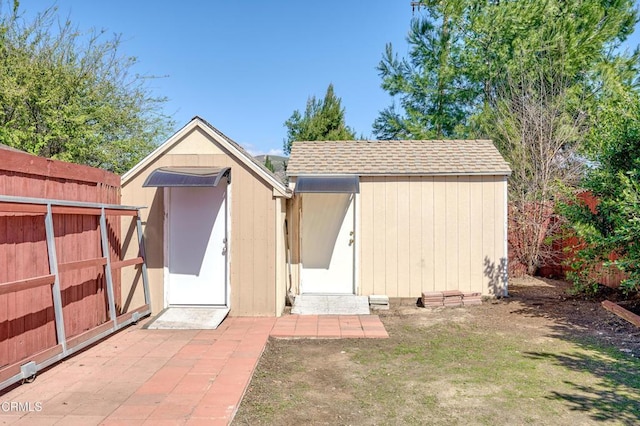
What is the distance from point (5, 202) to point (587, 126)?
14125 millimetres

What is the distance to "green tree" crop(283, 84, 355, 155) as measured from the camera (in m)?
21.2

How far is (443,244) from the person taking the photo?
24.6ft

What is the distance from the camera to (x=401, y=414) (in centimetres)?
325

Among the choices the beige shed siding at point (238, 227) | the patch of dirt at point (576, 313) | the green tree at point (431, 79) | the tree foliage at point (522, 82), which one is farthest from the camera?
the green tree at point (431, 79)

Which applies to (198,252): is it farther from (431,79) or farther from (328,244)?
(431,79)

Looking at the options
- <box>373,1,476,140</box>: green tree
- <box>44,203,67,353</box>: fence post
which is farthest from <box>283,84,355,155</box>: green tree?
<box>44,203,67,353</box>: fence post

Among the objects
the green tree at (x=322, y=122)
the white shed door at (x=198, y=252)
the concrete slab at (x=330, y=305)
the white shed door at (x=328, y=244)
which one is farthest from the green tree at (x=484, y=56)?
the white shed door at (x=198, y=252)

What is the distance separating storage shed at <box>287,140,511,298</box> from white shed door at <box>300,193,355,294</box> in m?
0.02

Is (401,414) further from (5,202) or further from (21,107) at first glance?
(21,107)

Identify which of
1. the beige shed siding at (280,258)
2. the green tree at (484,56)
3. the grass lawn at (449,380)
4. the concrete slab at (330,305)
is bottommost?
the grass lawn at (449,380)

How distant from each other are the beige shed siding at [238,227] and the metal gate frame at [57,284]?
451mm

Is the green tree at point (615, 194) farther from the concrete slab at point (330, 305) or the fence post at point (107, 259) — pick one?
the fence post at point (107, 259)

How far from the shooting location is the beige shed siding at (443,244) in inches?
295

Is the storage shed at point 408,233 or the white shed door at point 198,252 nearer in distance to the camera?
the white shed door at point 198,252
